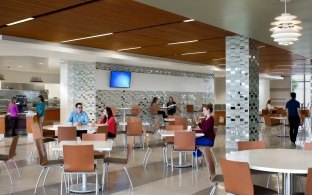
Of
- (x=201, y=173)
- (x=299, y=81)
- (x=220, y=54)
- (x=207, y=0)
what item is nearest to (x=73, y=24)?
(x=207, y=0)

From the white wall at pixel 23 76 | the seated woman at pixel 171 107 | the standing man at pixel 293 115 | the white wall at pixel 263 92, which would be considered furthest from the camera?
the white wall at pixel 263 92

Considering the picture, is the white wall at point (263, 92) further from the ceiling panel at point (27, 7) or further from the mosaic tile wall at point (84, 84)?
the ceiling panel at point (27, 7)

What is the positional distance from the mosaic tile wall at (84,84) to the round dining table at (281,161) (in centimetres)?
772

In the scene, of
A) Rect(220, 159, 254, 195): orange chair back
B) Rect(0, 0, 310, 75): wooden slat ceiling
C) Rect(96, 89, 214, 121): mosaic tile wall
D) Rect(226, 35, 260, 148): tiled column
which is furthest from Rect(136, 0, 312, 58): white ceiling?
Rect(96, 89, 214, 121): mosaic tile wall

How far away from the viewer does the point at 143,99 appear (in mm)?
12312

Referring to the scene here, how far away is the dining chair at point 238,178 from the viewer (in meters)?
2.65

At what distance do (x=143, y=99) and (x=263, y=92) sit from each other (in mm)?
11566

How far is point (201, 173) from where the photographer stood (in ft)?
17.3

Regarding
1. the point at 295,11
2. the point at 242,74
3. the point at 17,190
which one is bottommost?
the point at 17,190

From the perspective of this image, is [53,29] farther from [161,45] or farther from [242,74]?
[242,74]

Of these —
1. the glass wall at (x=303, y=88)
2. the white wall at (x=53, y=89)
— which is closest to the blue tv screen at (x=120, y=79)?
the white wall at (x=53, y=89)

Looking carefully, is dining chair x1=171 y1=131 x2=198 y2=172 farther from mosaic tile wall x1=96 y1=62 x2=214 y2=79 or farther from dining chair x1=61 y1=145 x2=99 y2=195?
mosaic tile wall x1=96 y1=62 x2=214 y2=79

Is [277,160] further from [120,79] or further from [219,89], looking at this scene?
[219,89]

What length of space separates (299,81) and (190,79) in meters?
9.66
